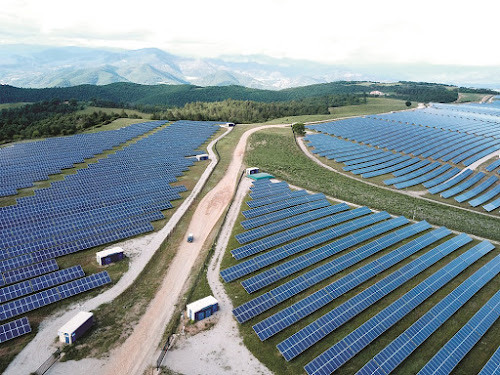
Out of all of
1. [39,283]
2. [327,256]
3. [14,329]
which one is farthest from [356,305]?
[39,283]

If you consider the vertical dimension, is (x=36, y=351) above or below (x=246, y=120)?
below

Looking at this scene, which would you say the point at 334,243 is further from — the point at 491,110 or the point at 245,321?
the point at 491,110

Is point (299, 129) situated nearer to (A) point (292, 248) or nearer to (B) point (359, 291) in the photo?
(A) point (292, 248)

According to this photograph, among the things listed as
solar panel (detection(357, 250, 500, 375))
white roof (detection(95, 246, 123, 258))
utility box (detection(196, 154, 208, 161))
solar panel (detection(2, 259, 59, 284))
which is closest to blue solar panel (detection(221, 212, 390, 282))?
white roof (detection(95, 246, 123, 258))

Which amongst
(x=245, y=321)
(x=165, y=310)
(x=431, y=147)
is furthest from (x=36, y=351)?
(x=431, y=147)

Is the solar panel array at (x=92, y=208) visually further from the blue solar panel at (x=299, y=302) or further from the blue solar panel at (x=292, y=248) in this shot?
the blue solar panel at (x=299, y=302)

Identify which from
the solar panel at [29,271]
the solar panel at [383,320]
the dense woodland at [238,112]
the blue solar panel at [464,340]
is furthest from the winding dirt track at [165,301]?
the dense woodland at [238,112]

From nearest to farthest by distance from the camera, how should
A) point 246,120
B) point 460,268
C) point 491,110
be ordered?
point 460,268, point 246,120, point 491,110
